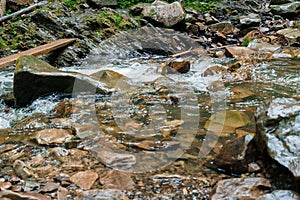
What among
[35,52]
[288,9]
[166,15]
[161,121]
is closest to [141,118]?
[161,121]

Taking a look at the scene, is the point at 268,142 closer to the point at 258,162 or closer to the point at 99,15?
the point at 258,162

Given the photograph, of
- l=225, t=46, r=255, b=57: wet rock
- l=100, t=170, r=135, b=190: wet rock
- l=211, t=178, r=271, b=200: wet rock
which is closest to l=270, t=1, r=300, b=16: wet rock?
l=225, t=46, r=255, b=57: wet rock

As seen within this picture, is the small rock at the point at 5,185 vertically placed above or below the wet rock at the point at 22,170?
above

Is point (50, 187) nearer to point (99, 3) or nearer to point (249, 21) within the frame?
point (99, 3)

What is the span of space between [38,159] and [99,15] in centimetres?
677

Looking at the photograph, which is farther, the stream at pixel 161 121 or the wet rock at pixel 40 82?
the wet rock at pixel 40 82

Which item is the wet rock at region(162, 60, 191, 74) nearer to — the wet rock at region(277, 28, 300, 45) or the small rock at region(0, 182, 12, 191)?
the wet rock at region(277, 28, 300, 45)

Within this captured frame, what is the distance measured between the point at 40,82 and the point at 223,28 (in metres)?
7.10

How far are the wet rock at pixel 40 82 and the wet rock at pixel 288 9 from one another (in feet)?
30.4

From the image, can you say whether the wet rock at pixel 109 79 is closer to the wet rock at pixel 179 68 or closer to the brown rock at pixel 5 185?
the wet rock at pixel 179 68

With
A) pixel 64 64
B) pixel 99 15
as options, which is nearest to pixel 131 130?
pixel 64 64

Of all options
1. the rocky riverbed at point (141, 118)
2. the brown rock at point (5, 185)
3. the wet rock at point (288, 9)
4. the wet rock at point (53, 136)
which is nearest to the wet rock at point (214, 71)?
the rocky riverbed at point (141, 118)

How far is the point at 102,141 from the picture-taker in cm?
274

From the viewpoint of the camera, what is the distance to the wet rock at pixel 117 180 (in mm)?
2018
